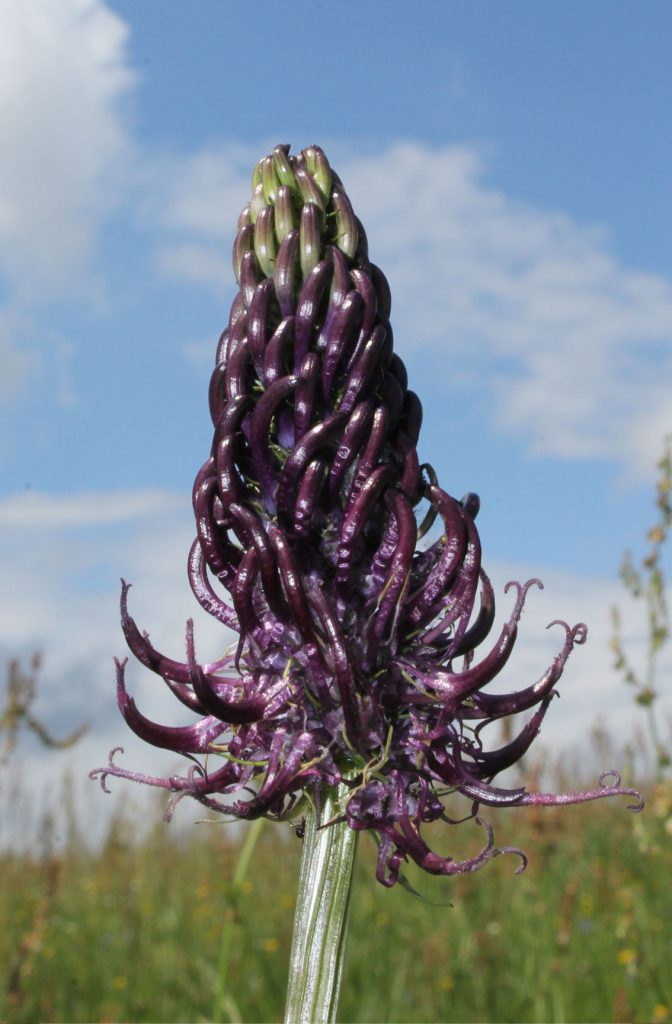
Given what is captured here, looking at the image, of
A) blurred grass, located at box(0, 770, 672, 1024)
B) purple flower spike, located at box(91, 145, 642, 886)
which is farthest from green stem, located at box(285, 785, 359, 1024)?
blurred grass, located at box(0, 770, 672, 1024)

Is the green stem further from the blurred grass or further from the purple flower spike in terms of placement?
the blurred grass

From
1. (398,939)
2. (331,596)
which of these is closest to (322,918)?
(331,596)

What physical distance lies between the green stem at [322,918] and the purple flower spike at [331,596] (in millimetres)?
89

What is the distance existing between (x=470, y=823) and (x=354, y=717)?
36.0 ft

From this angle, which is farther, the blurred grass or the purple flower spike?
the blurred grass

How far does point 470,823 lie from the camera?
1312 centimetres

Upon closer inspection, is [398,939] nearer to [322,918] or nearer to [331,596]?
[322,918]

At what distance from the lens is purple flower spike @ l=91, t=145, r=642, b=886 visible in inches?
114

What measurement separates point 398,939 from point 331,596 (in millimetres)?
7244

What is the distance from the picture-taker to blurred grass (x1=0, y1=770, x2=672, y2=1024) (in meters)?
7.29

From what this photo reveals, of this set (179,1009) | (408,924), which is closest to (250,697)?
(179,1009)

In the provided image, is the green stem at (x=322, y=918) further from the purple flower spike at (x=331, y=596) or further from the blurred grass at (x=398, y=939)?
the blurred grass at (x=398, y=939)

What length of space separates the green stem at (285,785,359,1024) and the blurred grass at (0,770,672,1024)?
2.61 m

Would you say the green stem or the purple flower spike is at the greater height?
the purple flower spike
